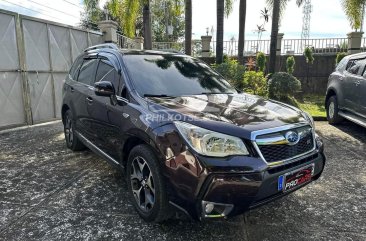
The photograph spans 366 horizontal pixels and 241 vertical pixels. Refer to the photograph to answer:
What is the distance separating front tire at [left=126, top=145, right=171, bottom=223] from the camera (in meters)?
2.83

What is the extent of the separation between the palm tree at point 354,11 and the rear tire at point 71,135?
43.8ft

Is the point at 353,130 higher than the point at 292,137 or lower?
lower

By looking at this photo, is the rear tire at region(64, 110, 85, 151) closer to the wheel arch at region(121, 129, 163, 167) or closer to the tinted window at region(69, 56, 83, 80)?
the tinted window at region(69, 56, 83, 80)

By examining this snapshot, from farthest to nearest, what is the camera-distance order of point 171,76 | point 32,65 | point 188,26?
point 188,26, point 32,65, point 171,76

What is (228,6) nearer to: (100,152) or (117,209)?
(100,152)

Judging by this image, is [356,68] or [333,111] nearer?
[356,68]

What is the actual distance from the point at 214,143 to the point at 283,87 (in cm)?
926

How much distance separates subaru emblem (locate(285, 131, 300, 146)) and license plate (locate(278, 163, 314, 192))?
9.9 inches

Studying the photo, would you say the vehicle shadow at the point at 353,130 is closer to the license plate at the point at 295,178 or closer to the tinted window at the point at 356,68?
the tinted window at the point at 356,68

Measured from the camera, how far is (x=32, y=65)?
837cm

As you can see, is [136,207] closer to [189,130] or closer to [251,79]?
[189,130]

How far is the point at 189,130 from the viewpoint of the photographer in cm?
264

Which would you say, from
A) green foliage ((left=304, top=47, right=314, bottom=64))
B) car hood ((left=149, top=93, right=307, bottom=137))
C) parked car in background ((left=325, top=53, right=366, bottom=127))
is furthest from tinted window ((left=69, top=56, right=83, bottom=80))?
green foliage ((left=304, top=47, right=314, bottom=64))

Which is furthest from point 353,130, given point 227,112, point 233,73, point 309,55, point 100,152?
point 309,55
